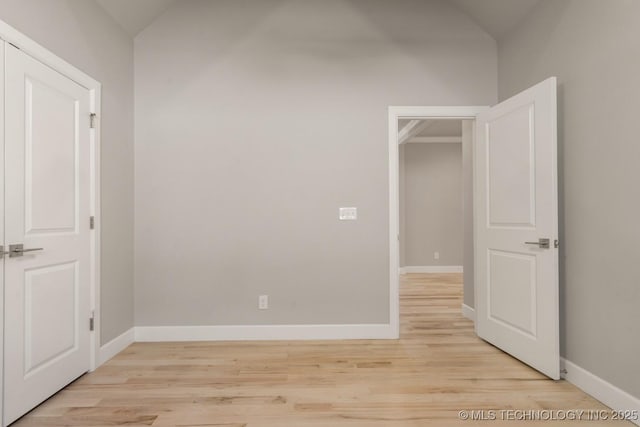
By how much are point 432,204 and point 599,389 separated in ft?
18.7

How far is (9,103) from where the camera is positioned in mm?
2000

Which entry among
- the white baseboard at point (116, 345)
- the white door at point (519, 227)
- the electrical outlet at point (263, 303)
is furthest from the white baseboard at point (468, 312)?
the white baseboard at point (116, 345)

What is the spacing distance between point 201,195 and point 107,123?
945mm

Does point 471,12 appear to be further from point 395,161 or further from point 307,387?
point 307,387

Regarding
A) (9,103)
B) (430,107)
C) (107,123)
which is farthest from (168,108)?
(430,107)

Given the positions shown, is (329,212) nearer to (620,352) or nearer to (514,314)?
(514,314)

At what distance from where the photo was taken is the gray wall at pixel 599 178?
2.08m

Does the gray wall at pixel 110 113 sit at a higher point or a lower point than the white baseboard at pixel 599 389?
higher

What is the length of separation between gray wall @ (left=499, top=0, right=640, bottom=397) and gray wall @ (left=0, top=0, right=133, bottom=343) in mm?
3451

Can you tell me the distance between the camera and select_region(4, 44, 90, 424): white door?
203 cm

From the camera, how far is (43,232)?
7.43 ft

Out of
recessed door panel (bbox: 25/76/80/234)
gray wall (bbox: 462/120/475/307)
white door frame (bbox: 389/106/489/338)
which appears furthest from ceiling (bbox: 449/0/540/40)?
recessed door panel (bbox: 25/76/80/234)

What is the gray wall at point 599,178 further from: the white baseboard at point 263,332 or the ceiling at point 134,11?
the ceiling at point 134,11

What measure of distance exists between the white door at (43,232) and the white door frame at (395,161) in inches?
97.8
